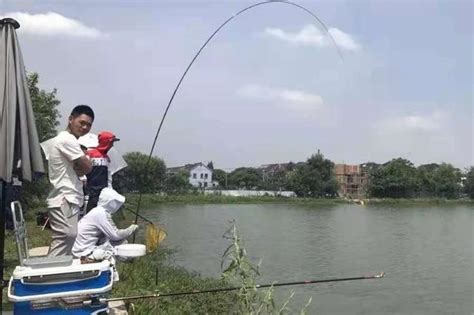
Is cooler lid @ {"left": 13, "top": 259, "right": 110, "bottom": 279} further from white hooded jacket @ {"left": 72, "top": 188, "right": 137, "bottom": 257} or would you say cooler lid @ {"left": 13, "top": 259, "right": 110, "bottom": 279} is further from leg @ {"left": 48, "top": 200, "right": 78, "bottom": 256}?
white hooded jacket @ {"left": 72, "top": 188, "right": 137, "bottom": 257}

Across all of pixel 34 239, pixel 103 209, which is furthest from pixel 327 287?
pixel 103 209

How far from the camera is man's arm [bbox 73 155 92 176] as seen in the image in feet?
11.3

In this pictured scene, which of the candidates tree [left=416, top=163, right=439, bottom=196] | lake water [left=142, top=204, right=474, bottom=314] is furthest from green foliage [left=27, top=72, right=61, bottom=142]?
tree [left=416, top=163, right=439, bottom=196]

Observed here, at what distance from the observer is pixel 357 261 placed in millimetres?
13805

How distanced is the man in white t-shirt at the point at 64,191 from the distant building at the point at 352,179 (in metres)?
48.0

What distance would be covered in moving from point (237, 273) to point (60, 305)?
1026mm

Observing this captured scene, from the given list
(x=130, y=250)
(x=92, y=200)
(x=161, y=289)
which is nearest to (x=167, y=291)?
(x=161, y=289)

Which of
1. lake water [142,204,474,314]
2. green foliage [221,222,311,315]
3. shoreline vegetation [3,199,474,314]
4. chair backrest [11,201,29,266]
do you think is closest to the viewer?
chair backrest [11,201,29,266]

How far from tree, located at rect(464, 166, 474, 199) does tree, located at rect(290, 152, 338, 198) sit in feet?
44.8

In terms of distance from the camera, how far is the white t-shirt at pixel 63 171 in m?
3.43

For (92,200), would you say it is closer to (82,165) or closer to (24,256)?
(82,165)

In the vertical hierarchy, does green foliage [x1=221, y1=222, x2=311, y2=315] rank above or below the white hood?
below

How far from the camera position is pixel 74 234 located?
3455mm

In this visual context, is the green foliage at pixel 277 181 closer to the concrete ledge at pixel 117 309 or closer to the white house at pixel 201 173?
the white house at pixel 201 173
